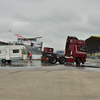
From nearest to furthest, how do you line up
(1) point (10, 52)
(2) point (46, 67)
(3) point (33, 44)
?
(2) point (46, 67)
(1) point (10, 52)
(3) point (33, 44)

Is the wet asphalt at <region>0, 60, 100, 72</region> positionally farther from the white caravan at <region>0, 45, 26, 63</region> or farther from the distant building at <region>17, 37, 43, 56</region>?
the distant building at <region>17, 37, 43, 56</region>

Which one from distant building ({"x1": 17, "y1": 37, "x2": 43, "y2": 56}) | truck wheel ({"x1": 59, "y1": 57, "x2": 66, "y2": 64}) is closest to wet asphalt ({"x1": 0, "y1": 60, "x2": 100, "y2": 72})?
truck wheel ({"x1": 59, "y1": 57, "x2": 66, "y2": 64})

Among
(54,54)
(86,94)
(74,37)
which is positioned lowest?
(86,94)

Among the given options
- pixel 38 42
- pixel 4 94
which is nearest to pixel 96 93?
pixel 4 94

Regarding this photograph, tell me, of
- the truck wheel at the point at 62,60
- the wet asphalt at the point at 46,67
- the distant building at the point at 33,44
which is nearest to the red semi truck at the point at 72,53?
the truck wheel at the point at 62,60

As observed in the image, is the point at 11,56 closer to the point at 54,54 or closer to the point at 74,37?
the point at 54,54

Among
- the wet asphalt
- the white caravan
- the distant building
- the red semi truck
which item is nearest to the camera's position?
the wet asphalt

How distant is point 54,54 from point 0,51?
7781mm

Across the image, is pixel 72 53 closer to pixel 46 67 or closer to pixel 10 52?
pixel 46 67

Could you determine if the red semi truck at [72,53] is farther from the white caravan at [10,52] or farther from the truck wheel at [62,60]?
the white caravan at [10,52]

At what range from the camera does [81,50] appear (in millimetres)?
18500

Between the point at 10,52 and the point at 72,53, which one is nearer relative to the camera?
the point at 72,53

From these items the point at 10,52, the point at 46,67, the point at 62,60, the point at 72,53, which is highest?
the point at 10,52

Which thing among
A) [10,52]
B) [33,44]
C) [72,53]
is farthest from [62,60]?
[33,44]
